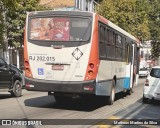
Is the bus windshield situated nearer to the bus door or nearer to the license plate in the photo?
the license plate

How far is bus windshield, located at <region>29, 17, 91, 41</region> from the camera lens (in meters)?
12.6

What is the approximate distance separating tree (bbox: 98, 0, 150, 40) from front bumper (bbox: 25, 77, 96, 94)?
31.0 m

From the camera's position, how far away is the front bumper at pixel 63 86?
1228cm

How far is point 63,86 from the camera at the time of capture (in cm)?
1247

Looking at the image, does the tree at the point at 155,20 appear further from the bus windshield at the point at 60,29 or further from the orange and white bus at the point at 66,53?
the bus windshield at the point at 60,29

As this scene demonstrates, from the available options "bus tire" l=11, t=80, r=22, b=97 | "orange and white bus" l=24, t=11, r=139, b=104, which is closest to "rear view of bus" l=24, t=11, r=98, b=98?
"orange and white bus" l=24, t=11, r=139, b=104

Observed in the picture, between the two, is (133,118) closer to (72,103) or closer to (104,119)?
(104,119)

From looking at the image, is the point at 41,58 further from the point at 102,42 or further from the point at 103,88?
the point at 103,88

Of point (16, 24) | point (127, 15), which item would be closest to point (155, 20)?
point (127, 15)

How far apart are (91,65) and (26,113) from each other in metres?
2.49

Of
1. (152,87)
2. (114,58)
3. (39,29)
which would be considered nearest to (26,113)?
(39,29)

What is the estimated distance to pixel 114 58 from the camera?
50.5 feet

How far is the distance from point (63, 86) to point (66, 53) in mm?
1051

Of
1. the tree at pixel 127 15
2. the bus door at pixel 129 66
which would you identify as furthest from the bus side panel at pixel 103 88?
the tree at pixel 127 15
